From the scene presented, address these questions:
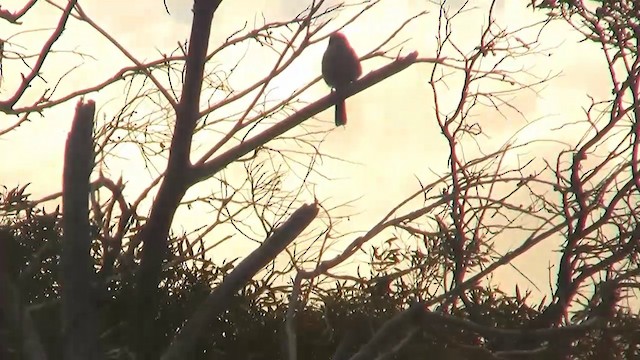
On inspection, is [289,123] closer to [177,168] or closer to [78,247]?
[177,168]

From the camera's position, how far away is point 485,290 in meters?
6.74

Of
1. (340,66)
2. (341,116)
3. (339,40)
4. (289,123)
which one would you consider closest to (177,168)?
(289,123)

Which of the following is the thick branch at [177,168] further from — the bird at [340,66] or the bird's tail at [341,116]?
the bird at [340,66]

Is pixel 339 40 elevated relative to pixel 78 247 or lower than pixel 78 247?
elevated

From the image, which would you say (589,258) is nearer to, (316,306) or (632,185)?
(632,185)

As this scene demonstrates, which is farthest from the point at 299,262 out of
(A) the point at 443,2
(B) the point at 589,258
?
(A) the point at 443,2

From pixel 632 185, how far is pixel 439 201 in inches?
151

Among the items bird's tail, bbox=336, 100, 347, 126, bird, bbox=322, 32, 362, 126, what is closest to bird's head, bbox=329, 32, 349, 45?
bird, bbox=322, 32, 362, 126

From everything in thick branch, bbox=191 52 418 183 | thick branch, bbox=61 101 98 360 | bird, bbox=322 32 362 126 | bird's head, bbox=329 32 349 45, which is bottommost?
thick branch, bbox=61 101 98 360

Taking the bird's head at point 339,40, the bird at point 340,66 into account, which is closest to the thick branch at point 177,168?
the bird at point 340,66

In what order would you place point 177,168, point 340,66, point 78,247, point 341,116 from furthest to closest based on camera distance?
Result: point 340,66 → point 341,116 → point 177,168 → point 78,247

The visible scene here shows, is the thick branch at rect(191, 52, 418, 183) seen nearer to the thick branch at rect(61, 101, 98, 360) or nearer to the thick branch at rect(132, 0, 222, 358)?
the thick branch at rect(132, 0, 222, 358)

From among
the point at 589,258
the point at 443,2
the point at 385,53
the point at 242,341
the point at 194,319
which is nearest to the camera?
the point at 194,319

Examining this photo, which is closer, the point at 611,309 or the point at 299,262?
the point at 611,309
